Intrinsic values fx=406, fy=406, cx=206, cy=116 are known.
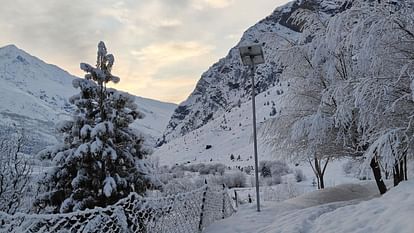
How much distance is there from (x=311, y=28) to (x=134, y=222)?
314 inches

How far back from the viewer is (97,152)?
779cm

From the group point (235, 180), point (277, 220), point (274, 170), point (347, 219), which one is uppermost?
point (274, 170)

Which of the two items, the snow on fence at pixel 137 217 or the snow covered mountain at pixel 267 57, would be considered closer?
the snow on fence at pixel 137 217

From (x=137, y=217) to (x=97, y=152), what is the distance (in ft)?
8.40

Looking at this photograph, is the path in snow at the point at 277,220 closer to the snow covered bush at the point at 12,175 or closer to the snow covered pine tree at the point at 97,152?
the snow covered pine tree at the point at 97,152

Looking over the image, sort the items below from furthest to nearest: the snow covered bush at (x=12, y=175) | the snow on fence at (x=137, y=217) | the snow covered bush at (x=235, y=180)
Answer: the snow covered bush at (x=235, y=180)
the snow covered bush at (x=12, y=175)
the snow on fence at (x=137, y=217)

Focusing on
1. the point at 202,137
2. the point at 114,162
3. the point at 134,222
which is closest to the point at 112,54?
the point at 114,162

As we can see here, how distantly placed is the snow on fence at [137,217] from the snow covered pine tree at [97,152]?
1612mm

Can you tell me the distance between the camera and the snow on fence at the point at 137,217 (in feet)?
12.8

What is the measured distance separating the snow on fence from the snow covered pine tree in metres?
1.61

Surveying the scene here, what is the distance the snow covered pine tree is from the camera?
791 cm

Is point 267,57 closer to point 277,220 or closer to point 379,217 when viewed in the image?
point 277,220

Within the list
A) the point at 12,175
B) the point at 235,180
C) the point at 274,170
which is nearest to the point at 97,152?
the point at 12,175

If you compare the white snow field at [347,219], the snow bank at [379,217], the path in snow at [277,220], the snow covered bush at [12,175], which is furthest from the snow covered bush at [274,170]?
the snow bank at [379,217]
